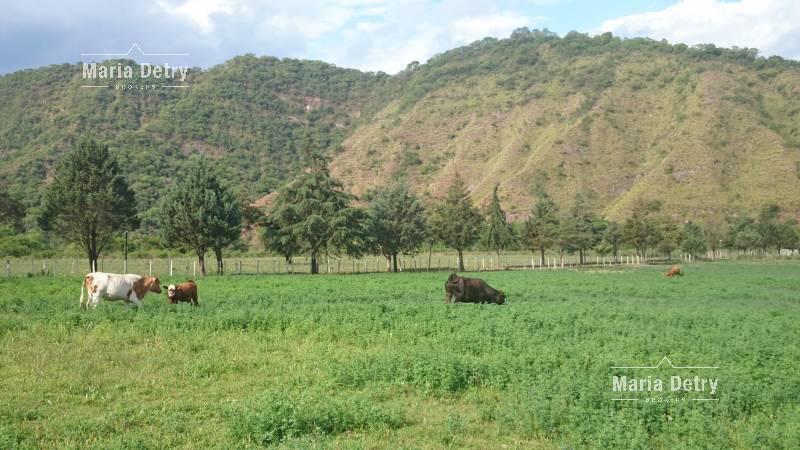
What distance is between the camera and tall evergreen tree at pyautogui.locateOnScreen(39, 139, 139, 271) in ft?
166

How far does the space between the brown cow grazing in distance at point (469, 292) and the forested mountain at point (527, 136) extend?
90.4m

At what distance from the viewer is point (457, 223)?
7188 centimetres

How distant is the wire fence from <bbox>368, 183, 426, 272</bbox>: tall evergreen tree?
8.60 ft

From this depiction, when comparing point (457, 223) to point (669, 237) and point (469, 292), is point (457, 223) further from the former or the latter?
point (469, 292)

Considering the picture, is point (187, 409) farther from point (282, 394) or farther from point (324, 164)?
point (324, 164)

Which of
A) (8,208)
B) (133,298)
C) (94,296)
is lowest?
(133,298)

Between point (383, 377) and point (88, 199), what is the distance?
4686 centimetres

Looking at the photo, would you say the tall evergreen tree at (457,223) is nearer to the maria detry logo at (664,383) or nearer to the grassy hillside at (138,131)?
the grassy hillside at (138,131)

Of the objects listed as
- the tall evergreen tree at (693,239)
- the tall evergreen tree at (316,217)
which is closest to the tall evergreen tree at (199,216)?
the tall evergreen tree at (316,217)

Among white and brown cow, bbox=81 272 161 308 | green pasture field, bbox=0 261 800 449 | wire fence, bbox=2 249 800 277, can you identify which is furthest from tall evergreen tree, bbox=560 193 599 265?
white and brown cow, bbox=81 272 161 308

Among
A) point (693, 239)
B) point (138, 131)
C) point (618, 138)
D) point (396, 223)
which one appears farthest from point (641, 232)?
point (138, 131)

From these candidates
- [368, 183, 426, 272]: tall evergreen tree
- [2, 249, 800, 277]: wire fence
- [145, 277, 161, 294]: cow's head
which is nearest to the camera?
[145, 277, 161, 294]: cow's head

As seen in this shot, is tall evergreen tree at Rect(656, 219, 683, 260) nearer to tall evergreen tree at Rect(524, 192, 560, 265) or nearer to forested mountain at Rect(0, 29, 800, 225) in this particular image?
forested mountain at Rect(0, 29, 800, 225)

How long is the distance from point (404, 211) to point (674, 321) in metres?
50.4
